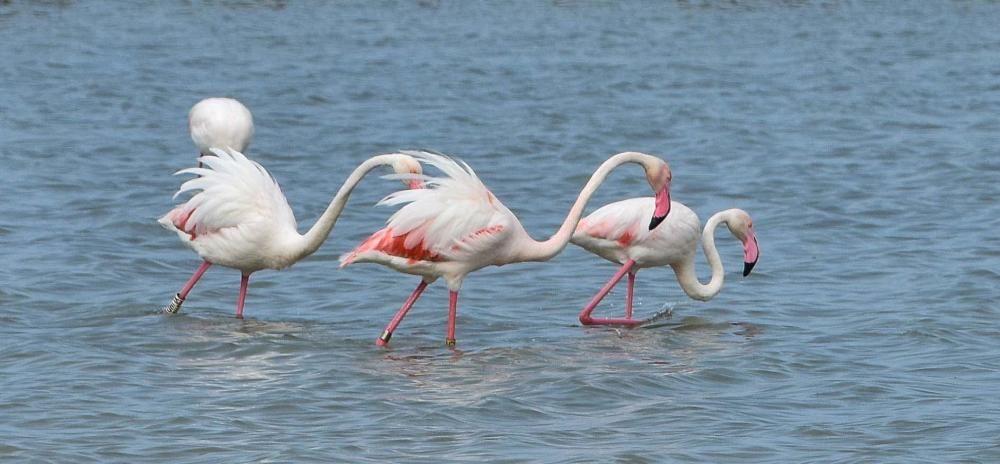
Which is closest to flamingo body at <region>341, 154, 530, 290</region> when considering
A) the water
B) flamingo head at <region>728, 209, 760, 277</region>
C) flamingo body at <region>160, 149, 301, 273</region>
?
the water

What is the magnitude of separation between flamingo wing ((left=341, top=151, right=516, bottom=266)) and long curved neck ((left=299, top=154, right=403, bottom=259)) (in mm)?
239

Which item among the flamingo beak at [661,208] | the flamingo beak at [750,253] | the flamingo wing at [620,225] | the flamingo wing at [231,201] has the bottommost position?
the flamingo beak at [750,253]

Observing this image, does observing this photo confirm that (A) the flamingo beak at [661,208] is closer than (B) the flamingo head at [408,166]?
Yes

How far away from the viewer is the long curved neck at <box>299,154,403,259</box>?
834cm

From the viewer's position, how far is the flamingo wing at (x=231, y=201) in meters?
8.66

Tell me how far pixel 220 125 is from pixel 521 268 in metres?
2.51

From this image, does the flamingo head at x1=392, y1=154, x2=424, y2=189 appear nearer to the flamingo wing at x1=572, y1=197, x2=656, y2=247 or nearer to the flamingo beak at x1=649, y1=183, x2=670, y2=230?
the flamingo beak at x1=649, y1=183, x2=670, y2=230

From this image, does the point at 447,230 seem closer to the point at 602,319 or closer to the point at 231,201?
the point at 231,201

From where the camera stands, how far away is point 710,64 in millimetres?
Result: 20750

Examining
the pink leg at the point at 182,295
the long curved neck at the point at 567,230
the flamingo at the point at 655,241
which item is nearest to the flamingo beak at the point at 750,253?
the flamingo at the point at 655,241

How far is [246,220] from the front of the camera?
28.3 feet

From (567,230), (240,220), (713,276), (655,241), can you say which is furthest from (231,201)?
(713,276)

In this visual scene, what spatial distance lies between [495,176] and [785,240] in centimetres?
314

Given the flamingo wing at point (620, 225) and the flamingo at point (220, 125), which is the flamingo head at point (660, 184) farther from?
the flamingo at point (220, 125)
